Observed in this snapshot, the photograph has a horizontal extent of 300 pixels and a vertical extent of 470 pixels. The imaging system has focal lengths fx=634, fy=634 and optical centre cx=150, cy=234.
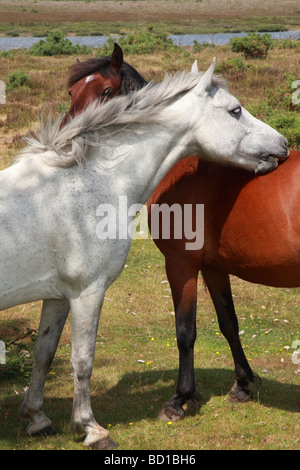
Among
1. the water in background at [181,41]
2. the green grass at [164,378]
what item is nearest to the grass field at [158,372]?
the green grass at [164,378]

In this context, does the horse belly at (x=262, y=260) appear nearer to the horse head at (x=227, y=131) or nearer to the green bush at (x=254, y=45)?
the horse head at (x=227, y=131)

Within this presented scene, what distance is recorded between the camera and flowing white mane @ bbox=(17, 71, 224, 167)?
4.44 m

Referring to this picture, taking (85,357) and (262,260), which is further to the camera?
(262,260)

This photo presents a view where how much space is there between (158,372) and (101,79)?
9.84 feet

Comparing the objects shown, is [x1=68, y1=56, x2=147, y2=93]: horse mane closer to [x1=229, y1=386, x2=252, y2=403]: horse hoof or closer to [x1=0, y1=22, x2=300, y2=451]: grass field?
[x1=0, y1=22, x2=300, y2=451]: grass field

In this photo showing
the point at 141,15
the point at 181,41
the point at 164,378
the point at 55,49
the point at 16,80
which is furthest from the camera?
the point at 141,15

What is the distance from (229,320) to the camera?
5.84 metres

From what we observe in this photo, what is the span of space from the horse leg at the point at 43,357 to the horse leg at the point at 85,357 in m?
0.41

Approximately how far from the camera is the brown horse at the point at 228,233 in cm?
487

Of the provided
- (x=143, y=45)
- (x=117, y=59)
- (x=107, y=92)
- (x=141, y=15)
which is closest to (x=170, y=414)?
(x=107, y=92)

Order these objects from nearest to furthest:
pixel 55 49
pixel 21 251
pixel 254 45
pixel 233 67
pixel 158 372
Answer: pixel 21 251 → pixel 158 372 → pixel 233 67 → pixel 254 45 → pixel 55 49

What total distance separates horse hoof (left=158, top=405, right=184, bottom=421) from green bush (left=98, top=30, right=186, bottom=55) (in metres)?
27.5

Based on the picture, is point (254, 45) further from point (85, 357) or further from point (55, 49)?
point (85, 357)

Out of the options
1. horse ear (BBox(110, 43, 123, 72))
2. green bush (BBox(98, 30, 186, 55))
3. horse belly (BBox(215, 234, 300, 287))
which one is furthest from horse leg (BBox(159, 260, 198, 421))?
green bush (BBox(98, 30, 186, 55))
